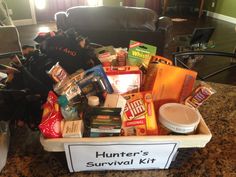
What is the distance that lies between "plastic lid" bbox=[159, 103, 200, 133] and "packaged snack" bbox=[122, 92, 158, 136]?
3cm

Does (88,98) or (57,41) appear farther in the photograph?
(57,41)

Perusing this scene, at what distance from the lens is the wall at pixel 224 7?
5.29 m

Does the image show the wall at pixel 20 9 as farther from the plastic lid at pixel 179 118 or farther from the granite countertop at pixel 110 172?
the plastic lid at pixel 179 118

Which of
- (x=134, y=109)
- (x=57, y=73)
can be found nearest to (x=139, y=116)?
(x=134, y=109)

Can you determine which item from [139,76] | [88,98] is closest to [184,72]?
[139,76]

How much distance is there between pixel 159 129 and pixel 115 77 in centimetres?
19

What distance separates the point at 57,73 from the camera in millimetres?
571

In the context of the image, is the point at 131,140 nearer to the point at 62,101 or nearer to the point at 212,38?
the point at 62,101

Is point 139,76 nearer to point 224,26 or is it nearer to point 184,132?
point 184,132

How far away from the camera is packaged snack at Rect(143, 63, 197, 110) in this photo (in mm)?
586

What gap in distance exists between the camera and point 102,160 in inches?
19.4

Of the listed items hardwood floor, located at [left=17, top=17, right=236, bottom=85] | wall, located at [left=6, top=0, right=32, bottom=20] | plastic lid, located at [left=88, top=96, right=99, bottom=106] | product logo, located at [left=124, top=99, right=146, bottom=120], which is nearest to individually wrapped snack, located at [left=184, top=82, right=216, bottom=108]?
product logo, located at [left=124, top=99, right=146, bottom=120]

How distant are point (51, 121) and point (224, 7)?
623 centimetres

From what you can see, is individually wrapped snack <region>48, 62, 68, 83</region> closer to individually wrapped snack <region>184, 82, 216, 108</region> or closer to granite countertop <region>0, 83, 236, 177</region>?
granite countertop <region>0, 83, 236, 177</region>
